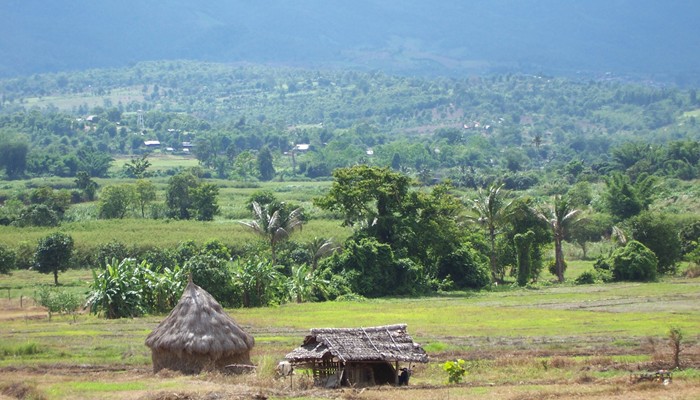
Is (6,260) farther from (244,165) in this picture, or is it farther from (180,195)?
(244,165)

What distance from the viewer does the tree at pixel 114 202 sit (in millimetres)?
91312

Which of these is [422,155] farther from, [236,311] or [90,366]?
[90,366]

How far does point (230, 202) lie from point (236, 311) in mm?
55599

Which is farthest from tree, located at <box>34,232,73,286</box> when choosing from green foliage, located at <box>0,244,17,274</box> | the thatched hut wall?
the thatched hut wall

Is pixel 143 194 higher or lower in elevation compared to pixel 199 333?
higher

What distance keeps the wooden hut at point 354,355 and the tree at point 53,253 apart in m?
33.3

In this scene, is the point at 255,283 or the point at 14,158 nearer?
the point at 255,283

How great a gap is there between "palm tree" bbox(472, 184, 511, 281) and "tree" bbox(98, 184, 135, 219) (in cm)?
3676

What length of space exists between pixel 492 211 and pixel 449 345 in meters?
26.5

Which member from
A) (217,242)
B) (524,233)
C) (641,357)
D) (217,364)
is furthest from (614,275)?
(217,364)

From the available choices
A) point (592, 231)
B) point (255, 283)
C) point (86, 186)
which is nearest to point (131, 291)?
point (255, 283)

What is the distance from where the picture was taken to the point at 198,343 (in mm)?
34344

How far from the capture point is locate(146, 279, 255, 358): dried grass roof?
3438cm

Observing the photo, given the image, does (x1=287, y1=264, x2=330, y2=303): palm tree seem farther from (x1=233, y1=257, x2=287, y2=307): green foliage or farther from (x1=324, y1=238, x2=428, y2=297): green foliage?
(x1=324, y1=238, x2=428, y2=297): green foliage
